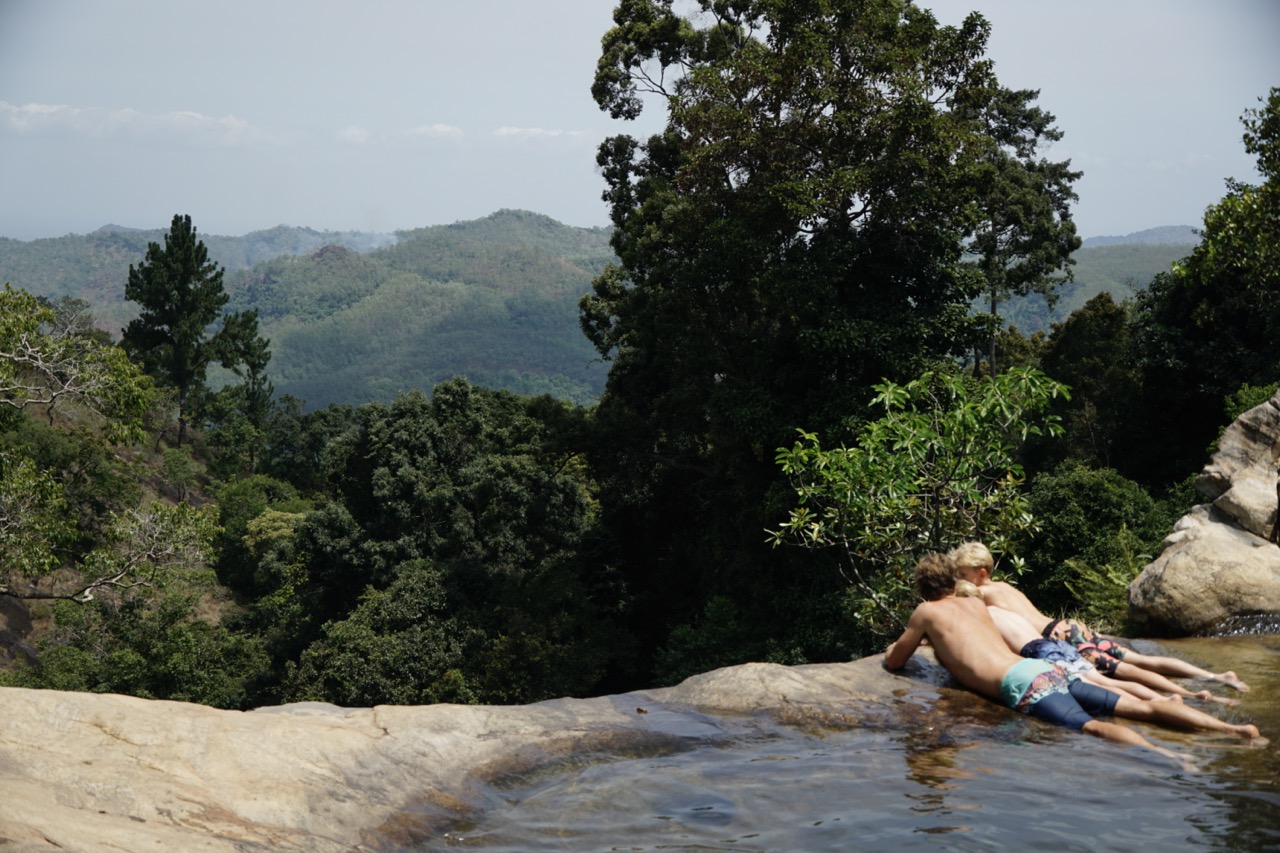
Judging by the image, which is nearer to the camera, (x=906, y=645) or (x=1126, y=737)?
(x=1126, y=737)

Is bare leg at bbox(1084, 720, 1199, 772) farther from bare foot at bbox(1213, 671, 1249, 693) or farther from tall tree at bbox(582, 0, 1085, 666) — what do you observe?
tall tree at bbox(582, 0, 1085, 666)

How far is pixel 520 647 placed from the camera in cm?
2281

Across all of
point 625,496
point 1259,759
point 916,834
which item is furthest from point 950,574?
point 625,496

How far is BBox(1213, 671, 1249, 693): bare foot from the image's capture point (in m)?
6.37

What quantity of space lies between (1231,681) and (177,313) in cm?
5335

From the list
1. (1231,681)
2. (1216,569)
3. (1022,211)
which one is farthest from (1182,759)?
(1022,211)

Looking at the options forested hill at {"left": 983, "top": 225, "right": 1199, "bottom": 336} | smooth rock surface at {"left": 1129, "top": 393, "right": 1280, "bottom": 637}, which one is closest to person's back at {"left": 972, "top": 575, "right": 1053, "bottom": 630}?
smooth rock surface at {"left": 1129, "top": 393, "right": 1280, "bottom": 637}

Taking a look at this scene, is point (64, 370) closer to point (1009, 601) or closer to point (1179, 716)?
point (1009, 601)

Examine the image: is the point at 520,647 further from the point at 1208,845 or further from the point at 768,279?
the point at 1208,845

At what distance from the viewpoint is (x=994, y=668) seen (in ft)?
20.2

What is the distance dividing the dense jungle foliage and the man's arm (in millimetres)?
2521

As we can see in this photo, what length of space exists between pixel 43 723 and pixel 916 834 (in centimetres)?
347

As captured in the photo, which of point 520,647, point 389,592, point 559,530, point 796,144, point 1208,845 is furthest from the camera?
point 559,530

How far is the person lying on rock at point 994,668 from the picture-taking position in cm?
577
